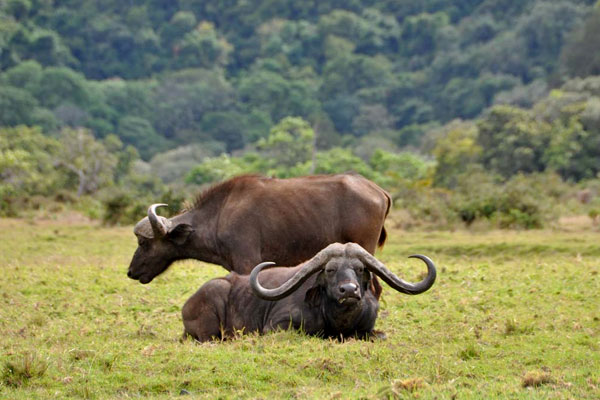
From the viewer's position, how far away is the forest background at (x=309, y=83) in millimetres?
50875

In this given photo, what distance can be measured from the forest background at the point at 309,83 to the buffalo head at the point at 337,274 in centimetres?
3707

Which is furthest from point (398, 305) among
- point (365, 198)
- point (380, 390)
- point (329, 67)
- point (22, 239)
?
point (329, 67)

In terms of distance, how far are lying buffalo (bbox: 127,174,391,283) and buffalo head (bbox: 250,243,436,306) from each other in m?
2.08

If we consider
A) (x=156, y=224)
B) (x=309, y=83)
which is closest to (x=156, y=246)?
(x=156, y=224)

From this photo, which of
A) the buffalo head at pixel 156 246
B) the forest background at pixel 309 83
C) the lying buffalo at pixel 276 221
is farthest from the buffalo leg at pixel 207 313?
the forest background at pixel 309 83

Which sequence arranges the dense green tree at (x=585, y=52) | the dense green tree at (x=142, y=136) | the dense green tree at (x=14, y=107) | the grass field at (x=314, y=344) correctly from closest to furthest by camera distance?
the grass field at (x=314, y=344) < the dense green tree at (x=585, y=52) < the dense green tree at (x=14, y=107) < the dense green tree at (x=142, y=136)

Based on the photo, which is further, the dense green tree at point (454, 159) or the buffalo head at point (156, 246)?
the dense green tree at point (454, 159)

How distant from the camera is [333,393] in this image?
7.55m

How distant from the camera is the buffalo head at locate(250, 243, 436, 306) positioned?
9.73 metres

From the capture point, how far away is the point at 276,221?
1215cm

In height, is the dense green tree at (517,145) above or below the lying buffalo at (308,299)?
below

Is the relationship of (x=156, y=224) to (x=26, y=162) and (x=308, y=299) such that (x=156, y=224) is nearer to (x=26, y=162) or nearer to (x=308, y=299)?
(x=308, y=299)

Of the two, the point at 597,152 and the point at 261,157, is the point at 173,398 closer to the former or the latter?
the point at 597,152

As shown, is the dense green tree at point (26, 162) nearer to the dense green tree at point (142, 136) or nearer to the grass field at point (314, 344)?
the grass field at point (314, 344)
